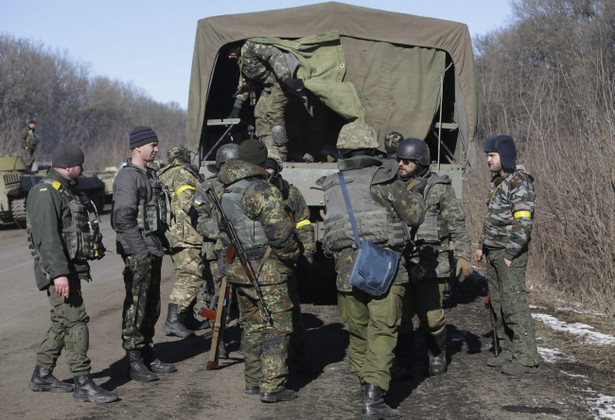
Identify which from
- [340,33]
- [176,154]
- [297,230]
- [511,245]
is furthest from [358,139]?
[340,33]

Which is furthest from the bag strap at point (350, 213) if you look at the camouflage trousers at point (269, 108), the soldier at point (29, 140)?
A: the soldier at point (29, 140)

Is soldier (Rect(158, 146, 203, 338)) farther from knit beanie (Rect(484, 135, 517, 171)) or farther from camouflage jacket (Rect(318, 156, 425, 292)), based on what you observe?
knit beanie (Rect(484, 135, 517, 171))

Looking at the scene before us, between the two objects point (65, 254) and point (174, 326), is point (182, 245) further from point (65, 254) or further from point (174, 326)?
point (65, 254)

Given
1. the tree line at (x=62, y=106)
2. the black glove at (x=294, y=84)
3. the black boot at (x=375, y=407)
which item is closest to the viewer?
the black boot at (x=375, y=407)

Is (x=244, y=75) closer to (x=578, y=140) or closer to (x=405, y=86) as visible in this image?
(x=405, y=86)

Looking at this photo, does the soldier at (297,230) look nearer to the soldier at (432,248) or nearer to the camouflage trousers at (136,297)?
the soldier at (432,248)

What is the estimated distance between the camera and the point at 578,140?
9352mm

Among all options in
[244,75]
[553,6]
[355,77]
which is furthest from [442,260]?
[553,6]

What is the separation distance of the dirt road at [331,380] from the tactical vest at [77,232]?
3.34 feet

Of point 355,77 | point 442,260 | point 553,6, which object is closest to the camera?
point 442,260

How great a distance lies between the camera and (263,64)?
920 centimetres

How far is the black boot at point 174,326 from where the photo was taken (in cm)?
749

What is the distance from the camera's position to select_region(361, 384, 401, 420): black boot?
16.0ft

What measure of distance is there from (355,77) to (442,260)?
144 inches
